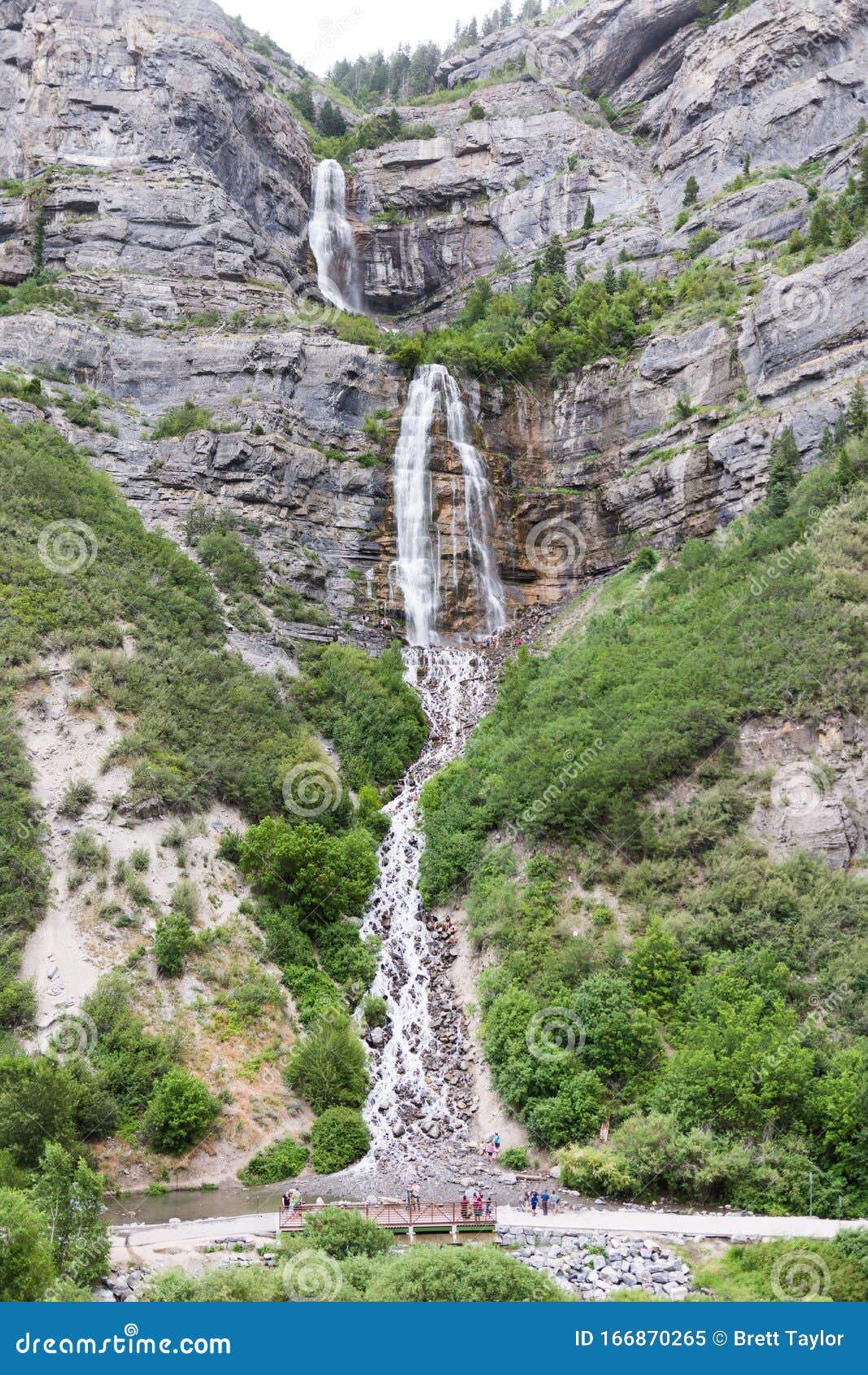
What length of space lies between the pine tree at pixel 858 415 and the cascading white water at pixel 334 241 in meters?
42.3

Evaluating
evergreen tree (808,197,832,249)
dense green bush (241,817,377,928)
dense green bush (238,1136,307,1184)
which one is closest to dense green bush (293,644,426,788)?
dense green bush (241,817,377,928)

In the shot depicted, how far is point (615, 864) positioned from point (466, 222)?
6059 centimetres

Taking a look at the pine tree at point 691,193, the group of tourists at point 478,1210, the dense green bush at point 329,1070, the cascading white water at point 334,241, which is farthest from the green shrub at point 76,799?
the pine tree at point 691,193

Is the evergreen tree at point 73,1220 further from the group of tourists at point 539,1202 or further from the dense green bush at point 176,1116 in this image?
the group of tourists at point 539,1202

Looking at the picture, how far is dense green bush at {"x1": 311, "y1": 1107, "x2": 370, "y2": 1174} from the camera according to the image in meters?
25.7

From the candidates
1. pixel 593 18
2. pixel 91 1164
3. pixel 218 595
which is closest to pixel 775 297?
pixel 218 595

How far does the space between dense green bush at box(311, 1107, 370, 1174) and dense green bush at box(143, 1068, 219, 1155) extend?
2.91 meters

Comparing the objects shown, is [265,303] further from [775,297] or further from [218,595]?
[775,297]

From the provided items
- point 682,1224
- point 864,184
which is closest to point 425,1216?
point 682,1224

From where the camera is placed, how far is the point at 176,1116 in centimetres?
2492

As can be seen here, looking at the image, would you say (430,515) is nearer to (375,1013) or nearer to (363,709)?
(363,709)

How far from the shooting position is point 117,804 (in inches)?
1271

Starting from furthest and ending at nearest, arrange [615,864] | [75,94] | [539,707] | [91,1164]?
[75,94], [539,707], [615,864], [91,1164]

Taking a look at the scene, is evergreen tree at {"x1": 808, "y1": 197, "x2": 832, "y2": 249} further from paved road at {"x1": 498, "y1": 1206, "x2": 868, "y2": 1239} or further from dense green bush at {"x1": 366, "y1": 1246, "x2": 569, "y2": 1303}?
dense green bush at {"x1": 366, "y1": 1246, "x2": 569, "y2": 1303}
